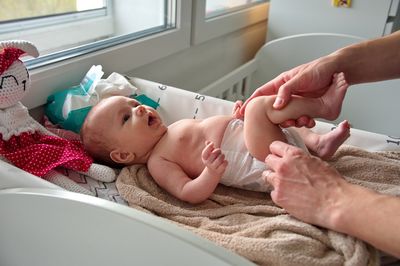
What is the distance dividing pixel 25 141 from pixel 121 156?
230 millimetres

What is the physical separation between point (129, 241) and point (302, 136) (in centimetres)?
60

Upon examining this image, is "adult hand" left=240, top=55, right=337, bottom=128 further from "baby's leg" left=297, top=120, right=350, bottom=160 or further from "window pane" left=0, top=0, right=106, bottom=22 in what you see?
"window pane" left=0, top=0, right=106, bottom=22

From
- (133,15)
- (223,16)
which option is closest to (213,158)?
(133,15)

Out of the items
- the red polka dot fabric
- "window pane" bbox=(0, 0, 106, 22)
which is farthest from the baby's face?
"window pane" bbox=(0, 0, 106, 22)

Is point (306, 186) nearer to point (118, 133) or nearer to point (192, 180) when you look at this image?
point (192, 180)

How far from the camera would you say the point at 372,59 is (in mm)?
958

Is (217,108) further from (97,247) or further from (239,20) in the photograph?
(239,20)

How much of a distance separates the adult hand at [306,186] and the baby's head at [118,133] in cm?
36

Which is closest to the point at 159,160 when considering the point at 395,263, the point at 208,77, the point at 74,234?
the point at 74,234

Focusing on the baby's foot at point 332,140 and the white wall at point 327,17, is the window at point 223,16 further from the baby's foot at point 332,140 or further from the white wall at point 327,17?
the baby's foot at point 332,140

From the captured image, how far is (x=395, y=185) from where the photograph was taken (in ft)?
2.86

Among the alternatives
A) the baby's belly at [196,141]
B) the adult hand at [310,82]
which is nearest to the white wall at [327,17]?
the adult hand at [310,82]

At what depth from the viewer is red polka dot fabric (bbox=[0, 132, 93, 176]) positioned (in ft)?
2.55

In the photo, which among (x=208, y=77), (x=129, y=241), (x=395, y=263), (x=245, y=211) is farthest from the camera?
(x=208, y=77)
